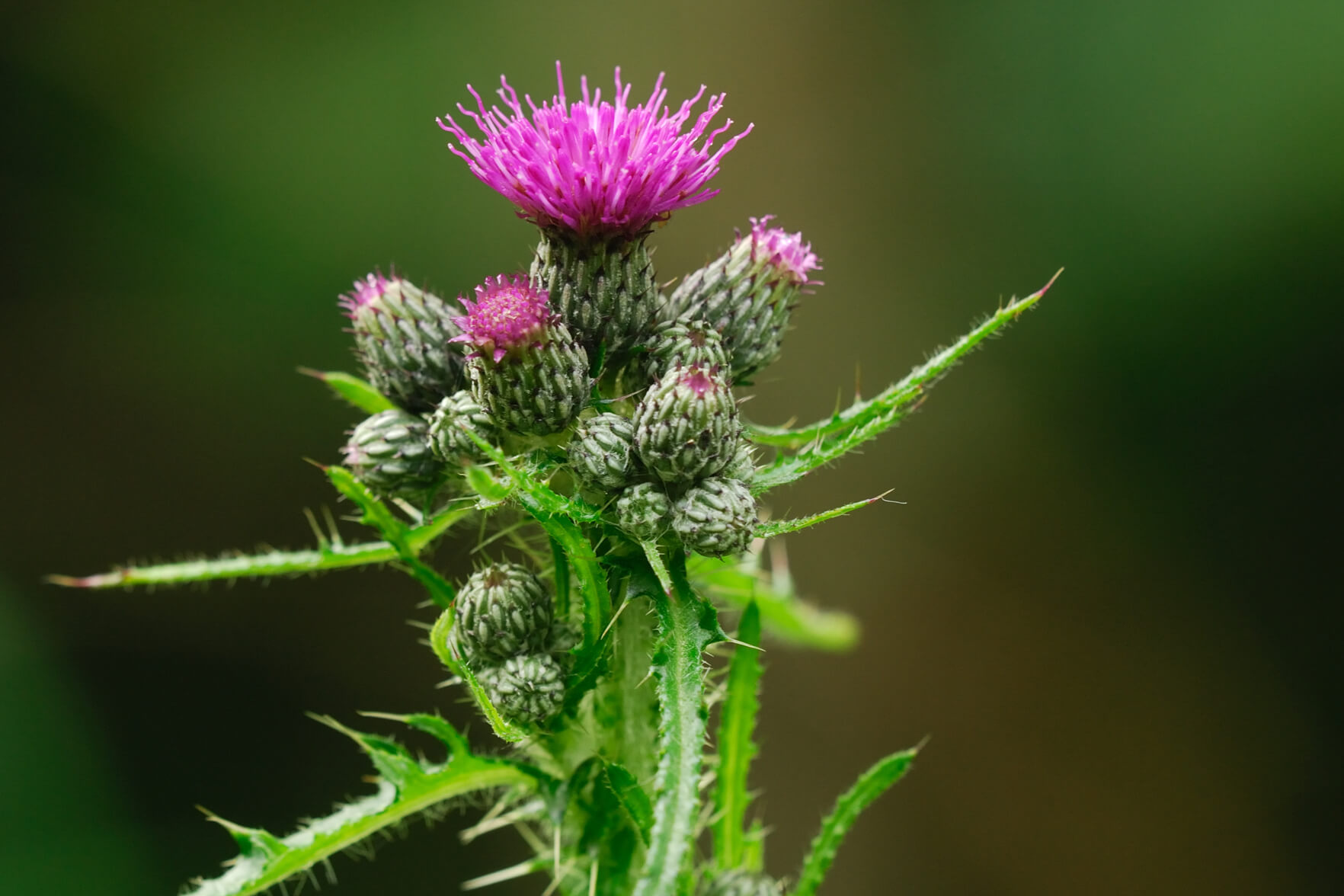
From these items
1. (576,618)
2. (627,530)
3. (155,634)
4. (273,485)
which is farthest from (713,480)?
(155,634)

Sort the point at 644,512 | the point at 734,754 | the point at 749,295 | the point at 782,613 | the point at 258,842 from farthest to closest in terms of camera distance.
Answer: the point at 782,613, the point at 734,754, the point at 749,295, the point at 258,842, the point at 644,512

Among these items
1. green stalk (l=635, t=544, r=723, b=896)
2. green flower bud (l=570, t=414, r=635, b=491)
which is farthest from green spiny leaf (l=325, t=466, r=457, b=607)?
green stalk (l=635, t=544, r=723, b=896)

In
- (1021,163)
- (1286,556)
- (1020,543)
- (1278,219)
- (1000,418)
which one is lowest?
(1286,556)

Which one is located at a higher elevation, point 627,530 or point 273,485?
point 273,485

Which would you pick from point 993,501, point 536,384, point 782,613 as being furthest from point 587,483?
point 993,501

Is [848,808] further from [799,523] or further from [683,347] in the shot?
[683,347]

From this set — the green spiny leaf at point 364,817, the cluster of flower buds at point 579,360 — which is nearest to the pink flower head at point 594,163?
the cluster of flower buds at point 579,360

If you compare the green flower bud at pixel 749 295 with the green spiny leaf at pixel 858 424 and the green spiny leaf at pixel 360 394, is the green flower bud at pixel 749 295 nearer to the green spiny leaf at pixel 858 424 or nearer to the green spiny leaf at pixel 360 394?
the green spiny leaf at pixel 858 424

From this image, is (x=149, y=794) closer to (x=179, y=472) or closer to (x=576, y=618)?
(x=179, y=472)
